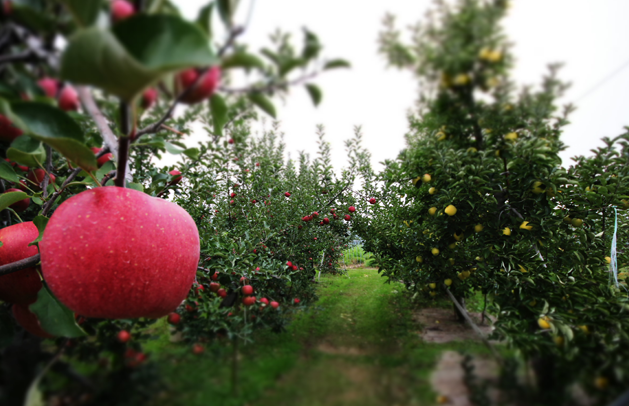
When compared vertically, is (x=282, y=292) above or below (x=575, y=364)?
below

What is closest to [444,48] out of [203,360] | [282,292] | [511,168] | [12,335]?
[203,360]

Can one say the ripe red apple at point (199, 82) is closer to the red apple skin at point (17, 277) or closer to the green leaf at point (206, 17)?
the green leaf at point (206, 17)

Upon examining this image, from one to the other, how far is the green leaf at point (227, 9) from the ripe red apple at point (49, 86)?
0.23 meters

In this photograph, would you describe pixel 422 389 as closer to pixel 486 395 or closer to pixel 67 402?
pixel 486 395

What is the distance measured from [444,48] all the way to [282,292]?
196 cm

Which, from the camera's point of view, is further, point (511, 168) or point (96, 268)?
point (511, 168)

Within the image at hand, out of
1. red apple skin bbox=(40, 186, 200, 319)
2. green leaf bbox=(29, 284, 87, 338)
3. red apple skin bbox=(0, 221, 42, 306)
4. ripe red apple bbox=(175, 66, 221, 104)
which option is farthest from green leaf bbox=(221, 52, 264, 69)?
red apple skin bbox=(0, 221, 42, 306)

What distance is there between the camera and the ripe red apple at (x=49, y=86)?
36 centimetres

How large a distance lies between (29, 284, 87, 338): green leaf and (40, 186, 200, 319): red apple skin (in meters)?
0.04

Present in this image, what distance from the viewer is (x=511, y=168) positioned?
1.19 meters

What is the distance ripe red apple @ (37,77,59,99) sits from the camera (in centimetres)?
36

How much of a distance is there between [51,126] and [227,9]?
0.30 metres

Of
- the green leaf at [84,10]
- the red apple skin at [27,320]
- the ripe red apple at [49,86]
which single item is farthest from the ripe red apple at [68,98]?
the red apple skin at [27,320]

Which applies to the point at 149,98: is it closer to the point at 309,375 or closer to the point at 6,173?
the point at 309,375
